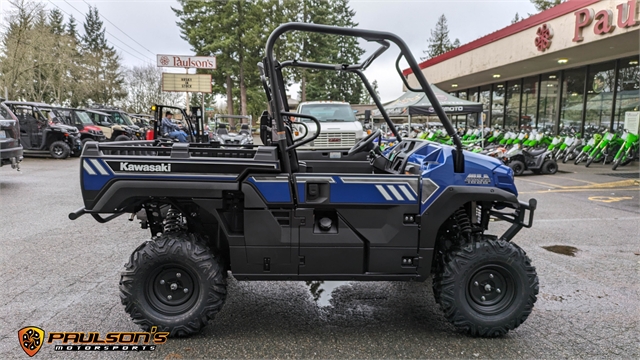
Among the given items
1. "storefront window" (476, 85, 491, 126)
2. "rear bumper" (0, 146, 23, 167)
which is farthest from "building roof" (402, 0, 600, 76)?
"rear bumper" (0, 146, 23, 167)

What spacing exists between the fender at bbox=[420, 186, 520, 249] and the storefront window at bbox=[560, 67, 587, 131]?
55.8 ft

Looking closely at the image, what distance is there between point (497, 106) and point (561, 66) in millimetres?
5766

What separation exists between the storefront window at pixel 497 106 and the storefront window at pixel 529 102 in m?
2.01

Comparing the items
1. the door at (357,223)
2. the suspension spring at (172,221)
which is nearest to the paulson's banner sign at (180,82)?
the suspension spring at (172,221)

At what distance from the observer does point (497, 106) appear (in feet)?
76.7

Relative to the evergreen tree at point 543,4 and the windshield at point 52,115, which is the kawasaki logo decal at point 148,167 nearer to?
the windshield at point 52,115

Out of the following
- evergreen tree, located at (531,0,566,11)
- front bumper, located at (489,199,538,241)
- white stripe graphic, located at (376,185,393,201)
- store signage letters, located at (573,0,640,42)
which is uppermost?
evergreen tree, located at (531,0,566,11)

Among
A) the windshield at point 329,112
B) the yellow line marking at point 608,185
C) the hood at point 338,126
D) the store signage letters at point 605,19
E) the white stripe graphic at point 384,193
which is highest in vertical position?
the store signage letters at point 605,19

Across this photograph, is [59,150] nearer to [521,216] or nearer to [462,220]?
[462,220]

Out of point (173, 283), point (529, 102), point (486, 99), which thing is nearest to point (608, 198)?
point (173, 283)

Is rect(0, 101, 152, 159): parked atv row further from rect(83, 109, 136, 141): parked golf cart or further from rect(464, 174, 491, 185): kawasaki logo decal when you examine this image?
rect(464, 174, 491, 185): kawasaki logo decal

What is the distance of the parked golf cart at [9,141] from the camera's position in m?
9.79

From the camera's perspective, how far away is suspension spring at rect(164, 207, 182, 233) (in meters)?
3.63

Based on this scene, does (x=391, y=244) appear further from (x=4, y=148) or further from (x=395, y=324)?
(x=4, y=148)
